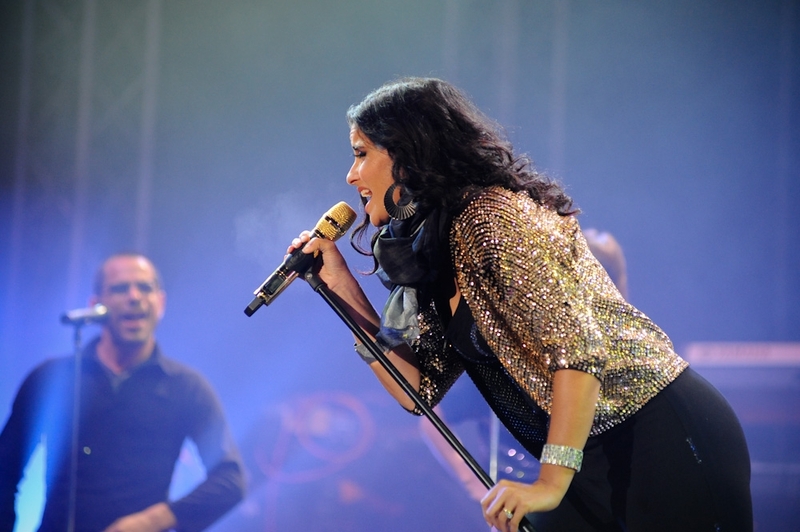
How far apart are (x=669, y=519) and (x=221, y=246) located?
3.05 meters

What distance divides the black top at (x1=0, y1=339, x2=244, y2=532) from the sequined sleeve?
2.49m

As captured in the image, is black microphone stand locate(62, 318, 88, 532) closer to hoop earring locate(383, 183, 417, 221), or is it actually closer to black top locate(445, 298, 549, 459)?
hoop earring locate(383, 183, 417, 221)

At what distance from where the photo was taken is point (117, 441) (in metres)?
3.52

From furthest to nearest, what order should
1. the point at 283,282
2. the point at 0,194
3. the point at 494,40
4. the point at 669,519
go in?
the point at 494,40, the point at 0,194, the point at 283,282, the point at 669,519

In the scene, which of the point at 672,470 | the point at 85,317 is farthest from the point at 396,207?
the point at 85,317

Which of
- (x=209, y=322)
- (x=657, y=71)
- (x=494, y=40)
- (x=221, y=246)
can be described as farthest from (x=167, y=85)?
(x=657, y=71)

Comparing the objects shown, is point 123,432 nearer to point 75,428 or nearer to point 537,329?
point 75,428

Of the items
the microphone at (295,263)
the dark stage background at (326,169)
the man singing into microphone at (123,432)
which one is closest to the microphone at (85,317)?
the man singing into microphone at (123,432)

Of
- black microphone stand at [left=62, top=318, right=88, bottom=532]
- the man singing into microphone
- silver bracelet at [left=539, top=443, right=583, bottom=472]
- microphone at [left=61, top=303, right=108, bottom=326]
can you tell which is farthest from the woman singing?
the man singing into microphone

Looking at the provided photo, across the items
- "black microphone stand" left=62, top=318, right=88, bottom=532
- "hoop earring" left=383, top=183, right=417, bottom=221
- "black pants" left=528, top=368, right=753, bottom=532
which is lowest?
"black pants" left=528, top=368, right=753, bottom=532

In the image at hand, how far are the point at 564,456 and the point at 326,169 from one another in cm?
297

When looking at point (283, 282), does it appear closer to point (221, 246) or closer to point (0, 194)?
point (221, 246)

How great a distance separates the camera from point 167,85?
4.05 meters

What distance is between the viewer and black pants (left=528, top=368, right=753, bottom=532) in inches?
54.5
